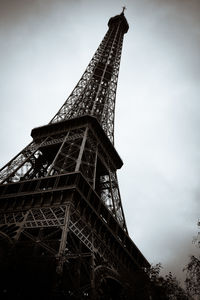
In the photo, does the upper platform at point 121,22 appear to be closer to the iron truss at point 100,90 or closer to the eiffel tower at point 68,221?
the iron truss at point 100,90

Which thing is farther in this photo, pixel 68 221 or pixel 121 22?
pixel 121 22

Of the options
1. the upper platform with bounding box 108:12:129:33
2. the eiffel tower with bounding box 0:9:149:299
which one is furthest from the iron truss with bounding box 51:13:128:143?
the upper platform with bounding box 108:12:129:33

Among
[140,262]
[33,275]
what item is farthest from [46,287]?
[140,262]

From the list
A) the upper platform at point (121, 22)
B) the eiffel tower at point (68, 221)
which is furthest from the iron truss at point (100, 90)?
the upper platform at point (121, 22)

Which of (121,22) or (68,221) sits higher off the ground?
(121,22)

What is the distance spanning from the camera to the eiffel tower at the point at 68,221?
13500 millimetres

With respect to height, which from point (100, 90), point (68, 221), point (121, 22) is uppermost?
point (121, 22)

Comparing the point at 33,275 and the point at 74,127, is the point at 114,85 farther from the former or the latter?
the point at 33,275

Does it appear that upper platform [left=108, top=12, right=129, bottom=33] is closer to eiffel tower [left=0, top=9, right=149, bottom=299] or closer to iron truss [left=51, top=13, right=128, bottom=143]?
iron truss [left=51, top=13, right=128, bottom=143]

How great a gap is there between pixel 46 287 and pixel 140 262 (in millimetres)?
18504

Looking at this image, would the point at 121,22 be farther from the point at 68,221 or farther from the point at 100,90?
the point at 68,221

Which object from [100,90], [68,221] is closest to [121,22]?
[100,90]

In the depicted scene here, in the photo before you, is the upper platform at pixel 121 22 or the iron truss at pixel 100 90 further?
the upper platform at pixel 121 22

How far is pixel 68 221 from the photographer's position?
62.0ft
